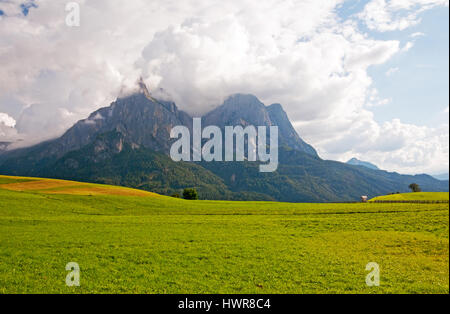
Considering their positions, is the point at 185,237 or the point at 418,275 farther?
the point at 185,237

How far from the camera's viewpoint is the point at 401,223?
49.6m

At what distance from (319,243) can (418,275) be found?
1245 centimetres

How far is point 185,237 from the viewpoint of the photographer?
35.5m

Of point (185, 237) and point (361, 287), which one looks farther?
point (185, 237)

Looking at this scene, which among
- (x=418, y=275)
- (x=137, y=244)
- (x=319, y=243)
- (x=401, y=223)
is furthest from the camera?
(x=401, y=223)

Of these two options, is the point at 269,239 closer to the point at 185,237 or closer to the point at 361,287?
the point at 185,237

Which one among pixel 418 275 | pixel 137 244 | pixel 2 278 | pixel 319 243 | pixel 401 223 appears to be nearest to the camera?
pixel 2 278

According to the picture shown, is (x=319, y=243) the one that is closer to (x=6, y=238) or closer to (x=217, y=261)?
(x=217, y=261)

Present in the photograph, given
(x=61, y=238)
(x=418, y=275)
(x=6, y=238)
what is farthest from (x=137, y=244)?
(x=418, y=275)

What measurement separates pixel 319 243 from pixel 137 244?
22388mm

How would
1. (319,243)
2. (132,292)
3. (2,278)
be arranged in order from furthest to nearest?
(319,243) < (2,278) < (132,292)
